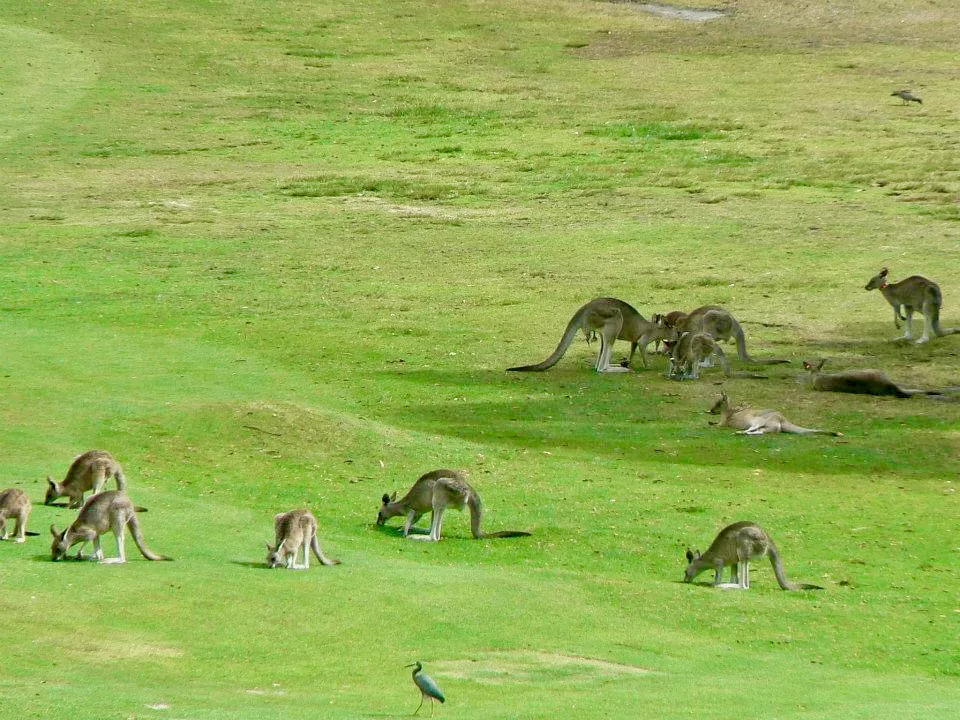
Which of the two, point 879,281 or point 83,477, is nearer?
point 83,477

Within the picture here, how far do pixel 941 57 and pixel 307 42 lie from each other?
17848 mm

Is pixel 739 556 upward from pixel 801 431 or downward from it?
downward

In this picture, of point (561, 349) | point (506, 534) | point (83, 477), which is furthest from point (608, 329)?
point (83, 477)

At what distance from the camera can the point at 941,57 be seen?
46875 mm

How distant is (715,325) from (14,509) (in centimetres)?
1187

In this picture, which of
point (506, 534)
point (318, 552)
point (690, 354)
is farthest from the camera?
point (690, 354)

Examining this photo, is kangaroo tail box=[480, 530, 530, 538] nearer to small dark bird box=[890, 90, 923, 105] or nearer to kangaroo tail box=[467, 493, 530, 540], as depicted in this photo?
kangaroo tail box=[467, 493, 530, 540]

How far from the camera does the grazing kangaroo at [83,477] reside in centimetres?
1265

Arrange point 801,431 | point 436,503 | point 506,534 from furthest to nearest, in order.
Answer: point 801,431, point 506,534, point 436,503

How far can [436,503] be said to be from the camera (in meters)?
13.2

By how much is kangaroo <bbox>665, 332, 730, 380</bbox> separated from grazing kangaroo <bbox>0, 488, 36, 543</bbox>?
10812 mm

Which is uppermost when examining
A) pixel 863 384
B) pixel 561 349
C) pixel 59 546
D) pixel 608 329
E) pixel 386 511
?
pixel 608 329

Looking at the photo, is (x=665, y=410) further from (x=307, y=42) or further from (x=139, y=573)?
(x=307, y=42)

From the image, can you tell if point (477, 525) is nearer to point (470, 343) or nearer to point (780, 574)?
point (780, 574)
